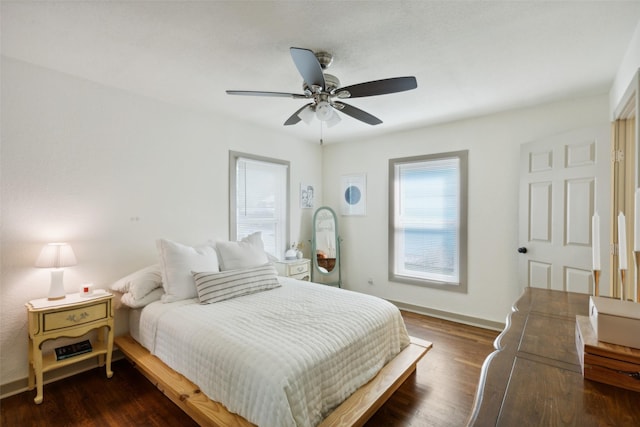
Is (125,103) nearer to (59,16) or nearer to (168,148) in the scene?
(168,148)

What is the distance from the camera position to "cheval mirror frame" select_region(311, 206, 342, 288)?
4578mm

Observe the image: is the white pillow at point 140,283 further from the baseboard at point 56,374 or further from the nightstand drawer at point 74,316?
the baseboard at point 56,374

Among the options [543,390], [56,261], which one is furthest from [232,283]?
[543,390]

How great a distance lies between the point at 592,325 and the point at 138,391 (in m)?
2.83

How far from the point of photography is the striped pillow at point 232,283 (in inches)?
94.1

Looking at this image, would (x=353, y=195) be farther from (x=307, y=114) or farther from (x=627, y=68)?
(x=627, y=68)

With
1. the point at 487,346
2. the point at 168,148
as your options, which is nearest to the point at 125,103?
the point at 168,148

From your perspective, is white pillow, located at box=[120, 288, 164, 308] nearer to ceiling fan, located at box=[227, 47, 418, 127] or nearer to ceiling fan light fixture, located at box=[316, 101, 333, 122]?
ceiling fan, located at box=[227, 47, 418, 127]

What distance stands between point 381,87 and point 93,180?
255 cm

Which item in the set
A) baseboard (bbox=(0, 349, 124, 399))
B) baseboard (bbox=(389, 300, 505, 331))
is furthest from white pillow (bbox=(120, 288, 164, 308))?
baseboard (bbox=(389, 300, 505, 331))

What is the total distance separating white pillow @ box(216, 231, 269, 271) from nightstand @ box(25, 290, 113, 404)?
3.12ft

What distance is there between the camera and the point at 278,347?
63.9 inches

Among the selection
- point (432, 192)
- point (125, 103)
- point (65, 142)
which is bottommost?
point (432, 192)

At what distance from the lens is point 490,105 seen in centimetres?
307
